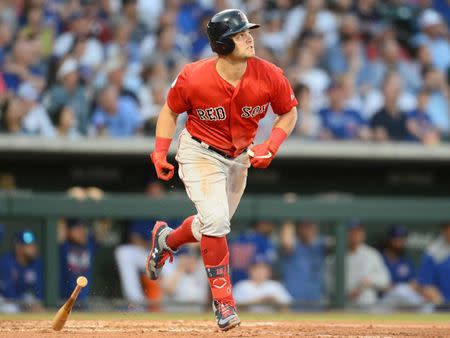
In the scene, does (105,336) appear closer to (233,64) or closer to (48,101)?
(233,64)

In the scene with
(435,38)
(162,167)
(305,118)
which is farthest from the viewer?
(435,38)

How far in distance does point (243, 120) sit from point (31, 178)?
5.28 m

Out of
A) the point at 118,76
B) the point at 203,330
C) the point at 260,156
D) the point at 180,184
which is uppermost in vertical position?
A: the point at 260,156

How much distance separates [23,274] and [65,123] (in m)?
1.46

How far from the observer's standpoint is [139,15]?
11445 mm

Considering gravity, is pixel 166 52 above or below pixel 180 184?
above

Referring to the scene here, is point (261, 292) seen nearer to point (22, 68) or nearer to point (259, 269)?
point (259, 269)

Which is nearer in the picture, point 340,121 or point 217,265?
point 217,265

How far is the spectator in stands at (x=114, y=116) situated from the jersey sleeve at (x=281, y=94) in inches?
168

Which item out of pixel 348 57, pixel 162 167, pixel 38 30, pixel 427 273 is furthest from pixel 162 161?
pixel 348 57

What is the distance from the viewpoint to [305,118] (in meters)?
10.9

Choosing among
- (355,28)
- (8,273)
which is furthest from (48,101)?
(355,28)

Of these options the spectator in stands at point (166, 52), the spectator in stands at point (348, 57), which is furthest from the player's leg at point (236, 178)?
the spectator in stands at point (348, 57)

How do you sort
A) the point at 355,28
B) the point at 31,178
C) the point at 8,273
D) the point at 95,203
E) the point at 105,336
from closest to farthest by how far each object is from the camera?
the point at 105,336 < the point at 8,273 < the point at 95,203 < the point at 31,178 < the point at 355,28
